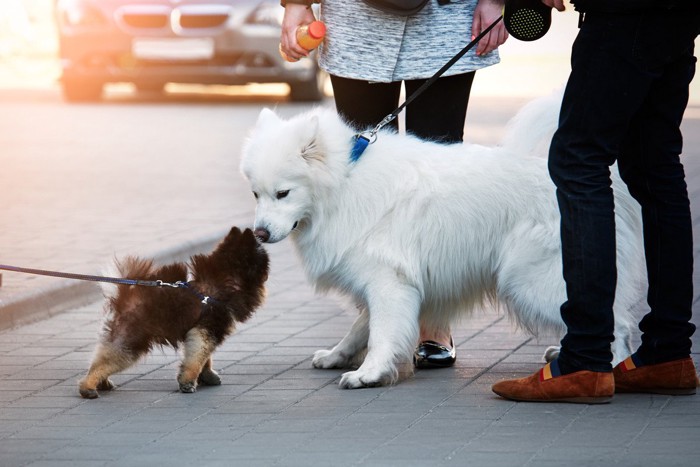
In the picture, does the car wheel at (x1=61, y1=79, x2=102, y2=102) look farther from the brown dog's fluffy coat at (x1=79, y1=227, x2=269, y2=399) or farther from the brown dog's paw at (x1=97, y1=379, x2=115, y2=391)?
the brown dog's paw at (x1=97, y1=379, x2=115, y2=391)

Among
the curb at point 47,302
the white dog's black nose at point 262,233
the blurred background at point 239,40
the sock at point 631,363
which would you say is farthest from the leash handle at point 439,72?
the blurred background at point 239,40

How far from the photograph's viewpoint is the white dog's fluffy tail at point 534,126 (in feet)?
16.6

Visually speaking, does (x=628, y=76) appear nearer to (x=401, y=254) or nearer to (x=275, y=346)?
(x=401, y=254)

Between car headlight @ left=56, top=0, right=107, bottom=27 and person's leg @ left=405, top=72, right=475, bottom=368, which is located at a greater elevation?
person's leg @ left=405, top=72, right=475, bottom=368

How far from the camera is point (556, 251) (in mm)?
4781

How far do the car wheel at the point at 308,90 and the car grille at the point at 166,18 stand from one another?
5.04 feet

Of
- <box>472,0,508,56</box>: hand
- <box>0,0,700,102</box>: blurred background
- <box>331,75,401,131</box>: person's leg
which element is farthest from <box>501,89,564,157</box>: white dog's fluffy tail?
<box>0,0,700,102</box>: blurred background

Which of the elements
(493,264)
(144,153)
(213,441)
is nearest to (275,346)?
(493,264)

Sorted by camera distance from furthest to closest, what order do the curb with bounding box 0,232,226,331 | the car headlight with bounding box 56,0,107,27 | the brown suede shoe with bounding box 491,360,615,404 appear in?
the car headlight with bounding box 56,0,107,27 → the curb with bounding box 0,232,226,331 → the brown suede shoe with bounding box 491,360,615,404

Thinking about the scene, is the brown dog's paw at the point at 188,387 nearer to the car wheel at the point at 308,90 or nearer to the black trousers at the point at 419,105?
the black trousers at the point at 419,105

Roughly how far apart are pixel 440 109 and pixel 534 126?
1.60 ft

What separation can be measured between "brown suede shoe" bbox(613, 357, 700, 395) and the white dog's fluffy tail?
3.39 ft

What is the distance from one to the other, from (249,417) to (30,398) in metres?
0.96

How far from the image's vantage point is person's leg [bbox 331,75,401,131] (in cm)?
540
